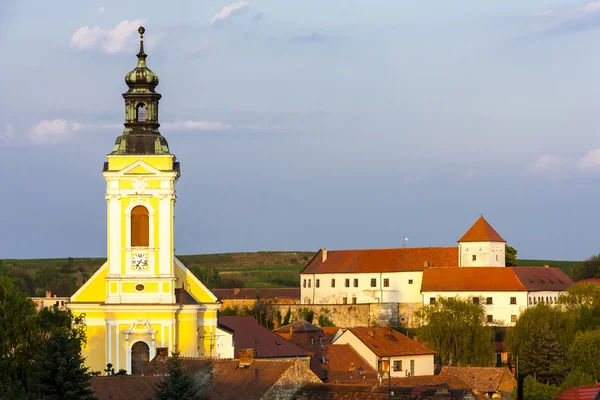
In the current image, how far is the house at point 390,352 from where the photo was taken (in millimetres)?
79125

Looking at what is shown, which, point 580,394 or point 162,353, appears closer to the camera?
point 580,394

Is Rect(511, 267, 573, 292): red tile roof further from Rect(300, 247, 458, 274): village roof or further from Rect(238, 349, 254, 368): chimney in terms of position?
Rect(238, 349, 254, 368): chimney

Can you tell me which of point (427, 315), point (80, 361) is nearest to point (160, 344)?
point (80, 361)

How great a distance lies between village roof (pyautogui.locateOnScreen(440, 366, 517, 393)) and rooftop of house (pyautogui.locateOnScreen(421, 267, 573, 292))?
39205mm

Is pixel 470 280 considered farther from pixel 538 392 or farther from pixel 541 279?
pixel 538 392

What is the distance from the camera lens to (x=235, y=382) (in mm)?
48188

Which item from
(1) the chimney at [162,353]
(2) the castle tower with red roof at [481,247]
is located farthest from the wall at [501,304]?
(1) the chimney at [162,353]

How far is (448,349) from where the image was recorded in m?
91.8

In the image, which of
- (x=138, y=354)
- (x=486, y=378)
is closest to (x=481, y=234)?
(x=486, y=378)

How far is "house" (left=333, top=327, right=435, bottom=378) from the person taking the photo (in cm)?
7912

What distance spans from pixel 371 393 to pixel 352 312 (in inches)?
2797

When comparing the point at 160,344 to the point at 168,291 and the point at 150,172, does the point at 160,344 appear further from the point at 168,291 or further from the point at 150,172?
the point at 150,172

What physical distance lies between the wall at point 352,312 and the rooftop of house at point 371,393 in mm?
67899

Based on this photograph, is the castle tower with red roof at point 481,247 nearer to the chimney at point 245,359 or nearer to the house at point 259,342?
the house at point 259,342
